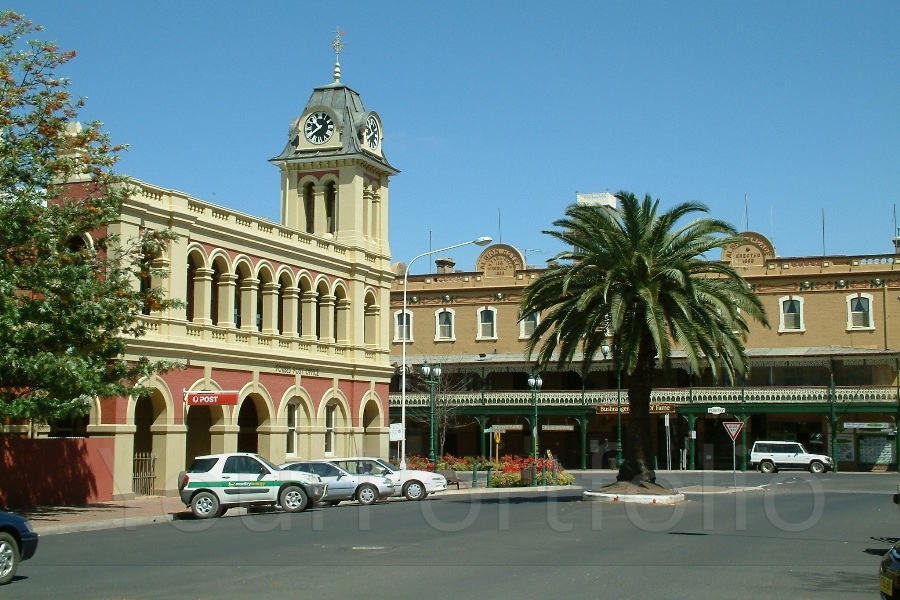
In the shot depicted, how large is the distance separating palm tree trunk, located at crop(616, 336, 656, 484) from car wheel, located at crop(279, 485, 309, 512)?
9.02 metres

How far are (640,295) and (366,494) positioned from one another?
32.3ft

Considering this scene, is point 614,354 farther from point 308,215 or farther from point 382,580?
point 308,215

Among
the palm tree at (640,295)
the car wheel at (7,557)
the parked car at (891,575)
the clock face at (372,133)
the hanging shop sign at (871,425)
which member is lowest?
the car wheel at (7,557)

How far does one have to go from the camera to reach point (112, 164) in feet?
87.8

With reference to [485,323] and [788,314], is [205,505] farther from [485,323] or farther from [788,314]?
[788,314]

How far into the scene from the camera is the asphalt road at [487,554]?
1376 centimetres

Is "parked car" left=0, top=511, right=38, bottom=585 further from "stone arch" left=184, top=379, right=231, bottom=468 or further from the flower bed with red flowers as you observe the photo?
the flower bed with red flowers

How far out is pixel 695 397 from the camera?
58.8 m

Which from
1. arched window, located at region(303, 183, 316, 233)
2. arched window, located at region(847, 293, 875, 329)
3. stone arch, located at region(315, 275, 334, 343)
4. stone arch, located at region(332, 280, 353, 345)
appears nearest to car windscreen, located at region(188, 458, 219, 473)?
stone arch, located at region(315, 275, 334, 343)

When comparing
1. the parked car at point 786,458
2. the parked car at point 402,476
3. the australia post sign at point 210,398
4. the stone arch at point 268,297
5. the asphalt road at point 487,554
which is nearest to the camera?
the asphalt road at point 487,554

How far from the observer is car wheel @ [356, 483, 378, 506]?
31672 millimetres

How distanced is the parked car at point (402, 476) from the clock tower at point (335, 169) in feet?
45.5

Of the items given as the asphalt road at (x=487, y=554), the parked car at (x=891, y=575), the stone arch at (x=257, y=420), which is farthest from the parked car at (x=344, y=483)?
the parked car at (x=891, y=575)

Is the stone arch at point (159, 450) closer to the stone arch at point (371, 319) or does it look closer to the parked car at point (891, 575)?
the stone arch at point (371, 319)
